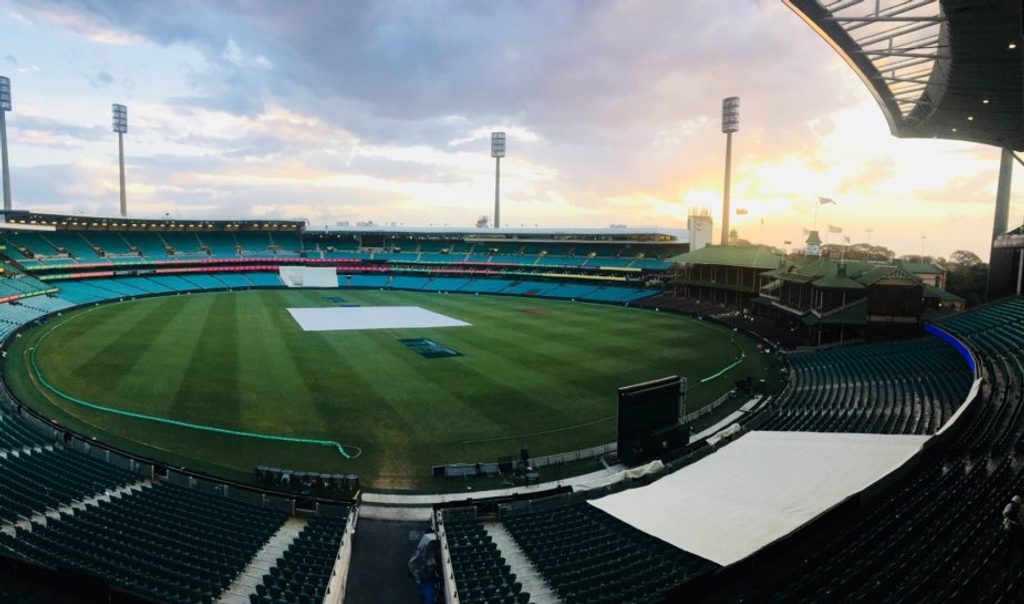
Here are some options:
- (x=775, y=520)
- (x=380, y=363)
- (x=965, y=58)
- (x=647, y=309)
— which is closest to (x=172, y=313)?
(x=380, y=363)

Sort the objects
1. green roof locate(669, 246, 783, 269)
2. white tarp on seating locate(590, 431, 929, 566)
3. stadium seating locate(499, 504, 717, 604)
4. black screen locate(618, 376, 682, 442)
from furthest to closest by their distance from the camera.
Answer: green roof locate(669, 246, 783, 269) < black screen locate(618, 376, 682, 442) < white tarp on seating locate(590, 431, 929, 566) < stadium seating locate(499, 504, 717, 604)

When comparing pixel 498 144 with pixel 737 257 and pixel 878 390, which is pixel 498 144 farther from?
pixel 878 390

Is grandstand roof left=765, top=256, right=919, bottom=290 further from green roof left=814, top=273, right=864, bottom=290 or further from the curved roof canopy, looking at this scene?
the curved roof canopy

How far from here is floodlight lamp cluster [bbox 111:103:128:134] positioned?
90.4 meters

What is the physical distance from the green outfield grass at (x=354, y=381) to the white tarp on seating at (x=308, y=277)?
31.9 meters

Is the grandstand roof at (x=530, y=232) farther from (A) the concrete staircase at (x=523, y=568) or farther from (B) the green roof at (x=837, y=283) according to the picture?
(A) the concrete staircase at (x=523, y=568)

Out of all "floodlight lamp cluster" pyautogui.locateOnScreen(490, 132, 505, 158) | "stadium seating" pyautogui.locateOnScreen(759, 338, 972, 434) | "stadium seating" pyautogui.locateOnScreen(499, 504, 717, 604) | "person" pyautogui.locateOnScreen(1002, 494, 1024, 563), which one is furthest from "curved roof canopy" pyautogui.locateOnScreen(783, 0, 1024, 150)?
"floodlight lamp cluster" pyautogui.locateOnScreen(490, 132, 505, 158)

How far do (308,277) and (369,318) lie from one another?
38306 mm

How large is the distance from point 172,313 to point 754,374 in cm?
5398

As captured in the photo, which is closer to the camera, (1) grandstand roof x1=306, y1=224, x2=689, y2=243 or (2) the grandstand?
Answer: (2) the grandstand

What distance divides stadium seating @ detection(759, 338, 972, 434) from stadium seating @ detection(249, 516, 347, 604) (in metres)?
17.7

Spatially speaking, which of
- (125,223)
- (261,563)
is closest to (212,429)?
(261,563)

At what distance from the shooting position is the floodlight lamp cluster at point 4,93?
81938mm

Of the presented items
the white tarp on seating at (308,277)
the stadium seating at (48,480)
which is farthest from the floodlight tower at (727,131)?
the stadium seating at (48,480)
